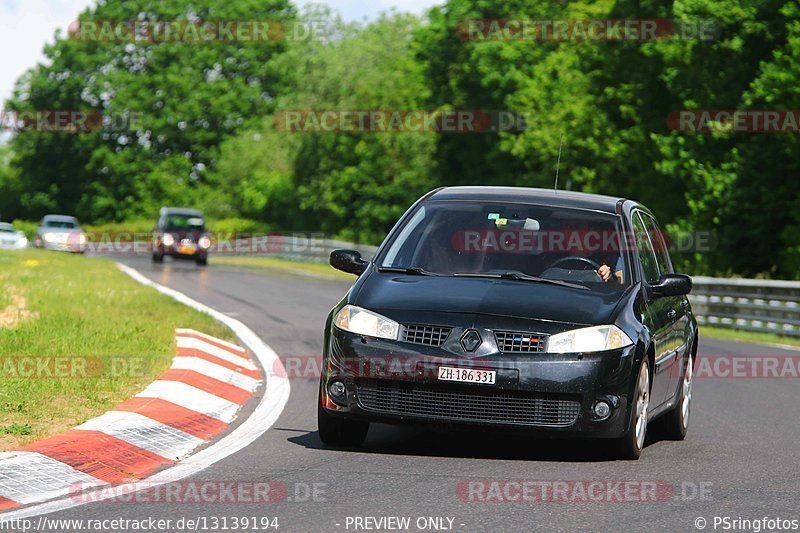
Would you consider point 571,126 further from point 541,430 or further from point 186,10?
point 541,430

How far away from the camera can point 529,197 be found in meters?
10.1

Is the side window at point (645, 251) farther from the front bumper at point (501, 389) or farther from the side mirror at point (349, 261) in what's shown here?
the side mirror at point (349, 261)

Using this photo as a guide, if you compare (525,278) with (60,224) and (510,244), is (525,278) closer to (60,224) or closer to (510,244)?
(510,244)

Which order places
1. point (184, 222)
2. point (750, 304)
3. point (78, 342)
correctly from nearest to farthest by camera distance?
point (78, 342), point (750, 304), point (184, 222)

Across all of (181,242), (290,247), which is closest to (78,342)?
(181,242)

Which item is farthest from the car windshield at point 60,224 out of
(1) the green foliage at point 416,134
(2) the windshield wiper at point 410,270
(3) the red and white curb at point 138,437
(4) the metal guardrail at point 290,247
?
(2) the windshield wiper at point 410,270

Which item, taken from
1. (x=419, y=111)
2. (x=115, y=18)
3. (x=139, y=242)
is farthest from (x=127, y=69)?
(x=419, y=111)

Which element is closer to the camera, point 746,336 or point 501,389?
point 501,389

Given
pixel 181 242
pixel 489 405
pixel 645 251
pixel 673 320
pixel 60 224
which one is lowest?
pixel 60 224

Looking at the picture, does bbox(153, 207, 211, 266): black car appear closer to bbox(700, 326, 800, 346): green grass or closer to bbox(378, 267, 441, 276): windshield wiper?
bbox(700, 326, 800, 346): green grass

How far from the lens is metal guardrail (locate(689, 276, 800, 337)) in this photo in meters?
27.3

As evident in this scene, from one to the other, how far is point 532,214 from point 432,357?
1.78 metres

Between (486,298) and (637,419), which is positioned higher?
(486,298)

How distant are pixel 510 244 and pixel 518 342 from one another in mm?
1364
